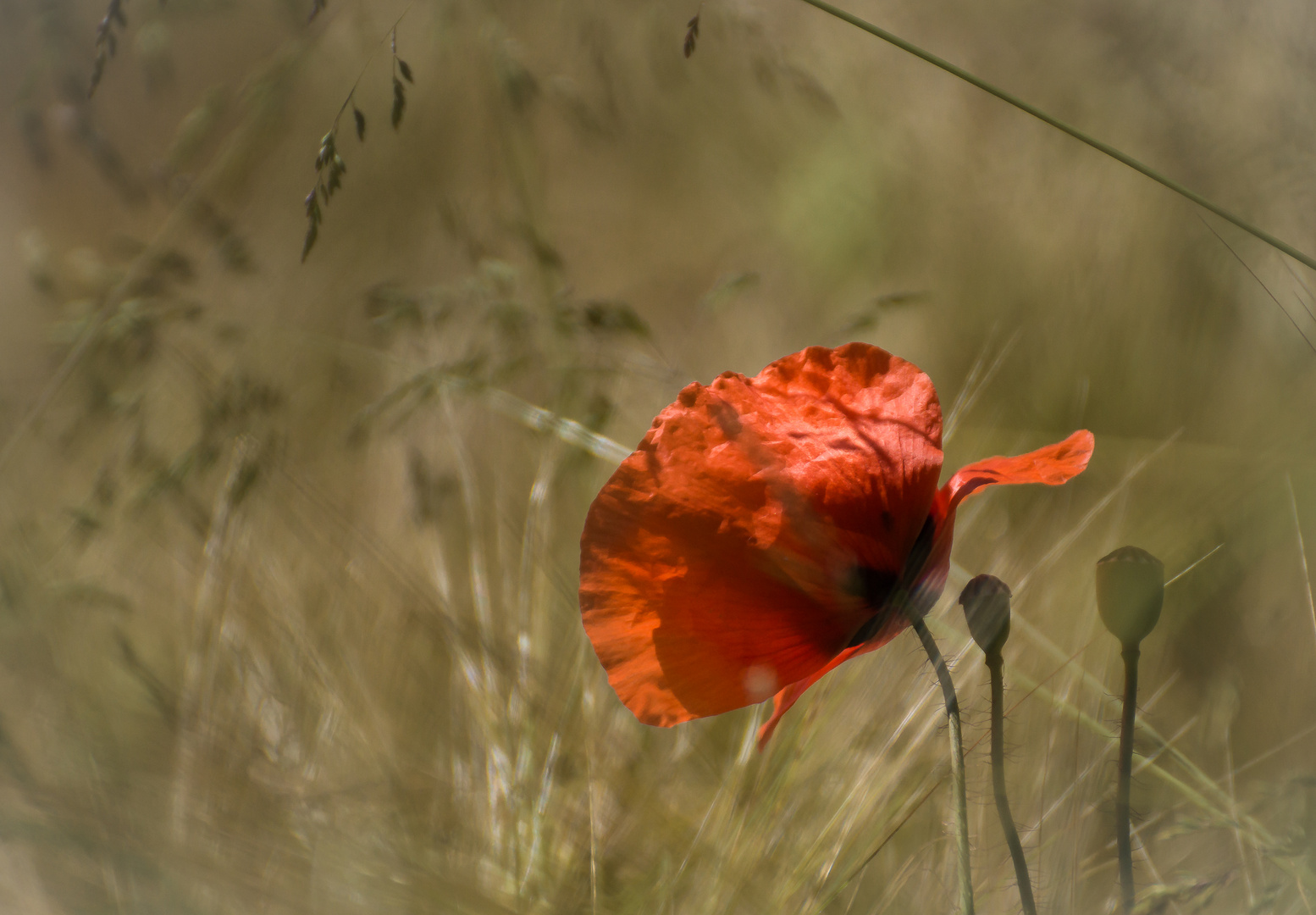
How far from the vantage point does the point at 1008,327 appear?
2.10 ft

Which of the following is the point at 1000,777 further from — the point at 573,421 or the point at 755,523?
the point at 573,421

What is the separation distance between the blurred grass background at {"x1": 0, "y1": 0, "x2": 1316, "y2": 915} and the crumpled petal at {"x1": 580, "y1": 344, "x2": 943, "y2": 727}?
139 mm

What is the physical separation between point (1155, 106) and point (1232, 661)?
373 millimetres

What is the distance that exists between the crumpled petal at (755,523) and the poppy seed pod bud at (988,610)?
0.03 metres

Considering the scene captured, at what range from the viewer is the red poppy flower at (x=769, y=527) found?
26cm

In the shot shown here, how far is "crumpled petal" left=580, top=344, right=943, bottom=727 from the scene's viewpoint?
0.86ft

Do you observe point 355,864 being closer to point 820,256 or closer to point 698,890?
point 698,890

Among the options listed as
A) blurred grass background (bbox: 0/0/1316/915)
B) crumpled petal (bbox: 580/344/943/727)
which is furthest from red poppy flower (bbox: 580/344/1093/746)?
blurred grass background (bbox: 0/0/1316/915)

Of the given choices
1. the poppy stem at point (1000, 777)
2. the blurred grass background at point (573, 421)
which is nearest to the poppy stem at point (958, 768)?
the poppy stem at point (1000, 777)

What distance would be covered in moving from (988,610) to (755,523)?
69 mm

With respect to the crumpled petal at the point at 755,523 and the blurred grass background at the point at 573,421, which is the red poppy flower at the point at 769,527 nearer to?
the crumpled petal at the point at 755,523

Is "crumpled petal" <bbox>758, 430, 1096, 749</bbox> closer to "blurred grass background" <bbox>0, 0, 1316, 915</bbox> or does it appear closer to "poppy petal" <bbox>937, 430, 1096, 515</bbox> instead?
"poppy petal" <bbox>937, 430, 1096, 515</bbox>

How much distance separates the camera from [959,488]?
0.26 metres

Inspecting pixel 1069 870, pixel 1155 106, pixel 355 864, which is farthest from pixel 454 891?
pixel 1155 106
